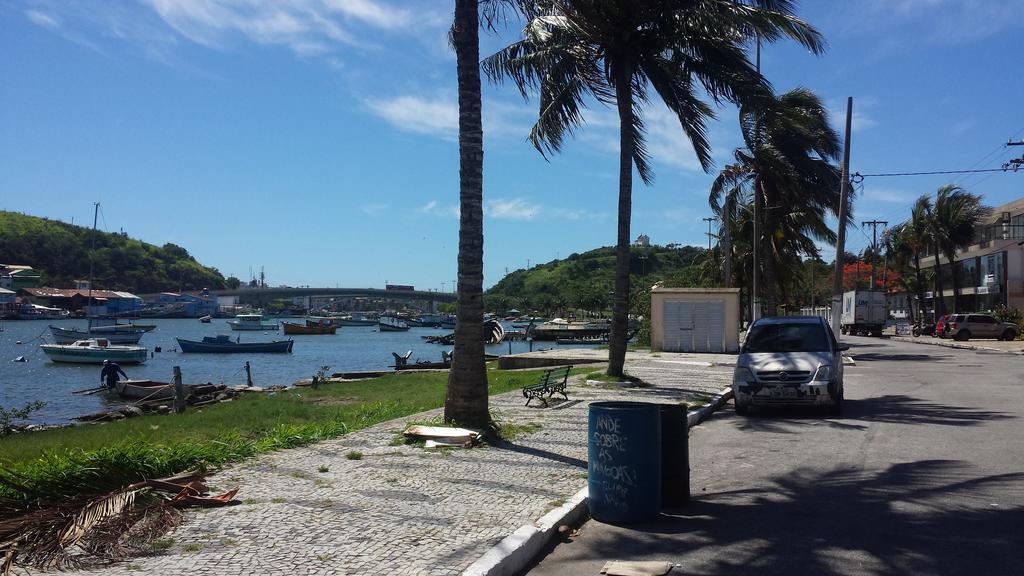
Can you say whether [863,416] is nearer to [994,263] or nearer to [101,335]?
[994,263]

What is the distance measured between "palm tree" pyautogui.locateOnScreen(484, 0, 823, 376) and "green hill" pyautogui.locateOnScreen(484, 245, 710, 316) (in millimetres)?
94681

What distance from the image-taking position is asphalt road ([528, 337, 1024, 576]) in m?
5.38

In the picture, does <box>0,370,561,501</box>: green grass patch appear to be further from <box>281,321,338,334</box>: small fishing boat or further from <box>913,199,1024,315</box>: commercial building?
<box>281,321,338,334</box>: small fishing boat

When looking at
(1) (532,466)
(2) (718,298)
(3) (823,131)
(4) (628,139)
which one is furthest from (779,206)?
(1) (532,466)

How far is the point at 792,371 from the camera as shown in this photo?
1276 cm

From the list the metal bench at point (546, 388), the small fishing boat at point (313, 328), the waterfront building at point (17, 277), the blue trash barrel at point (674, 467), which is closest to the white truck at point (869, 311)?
the metal bench at point (546, 388)

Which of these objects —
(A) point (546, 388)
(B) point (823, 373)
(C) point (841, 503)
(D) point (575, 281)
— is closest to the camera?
(C) point (841, 503)

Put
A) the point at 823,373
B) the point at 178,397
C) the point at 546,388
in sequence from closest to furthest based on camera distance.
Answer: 1. the point at 823,373
2. the point at 546,388
3. the point at 178,397

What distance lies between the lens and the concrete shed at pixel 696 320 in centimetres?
3081

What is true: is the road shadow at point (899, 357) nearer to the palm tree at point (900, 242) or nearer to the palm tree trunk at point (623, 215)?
the palm tree trunk at point (623, 215)

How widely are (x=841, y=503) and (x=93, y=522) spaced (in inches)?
234

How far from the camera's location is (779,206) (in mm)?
33625

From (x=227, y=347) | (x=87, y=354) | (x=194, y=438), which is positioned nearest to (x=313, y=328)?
(x=227, y=347)

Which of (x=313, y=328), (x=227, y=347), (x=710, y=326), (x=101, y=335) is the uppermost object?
(x=710, y=326)
